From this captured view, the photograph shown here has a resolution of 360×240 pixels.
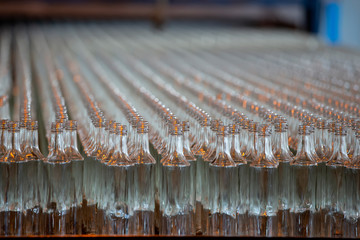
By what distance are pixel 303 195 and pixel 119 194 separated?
24.7 inches

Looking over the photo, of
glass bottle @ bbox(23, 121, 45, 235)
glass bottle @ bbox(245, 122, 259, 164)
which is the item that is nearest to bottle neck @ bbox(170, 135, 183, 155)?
glass bottle @ bbox(245, 122, 259, 164)

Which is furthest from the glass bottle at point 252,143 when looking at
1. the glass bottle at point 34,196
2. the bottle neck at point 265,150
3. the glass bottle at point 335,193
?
the glass bottle at point 34,196

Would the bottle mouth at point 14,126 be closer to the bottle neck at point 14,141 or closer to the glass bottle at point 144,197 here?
the bottle neck at point 14,141

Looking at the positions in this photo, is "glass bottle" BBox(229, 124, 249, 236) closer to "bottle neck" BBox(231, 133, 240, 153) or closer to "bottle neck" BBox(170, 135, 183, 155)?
"bottle neck" BBox(231, 133, 240, 153)

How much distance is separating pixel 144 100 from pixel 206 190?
4.28 ft

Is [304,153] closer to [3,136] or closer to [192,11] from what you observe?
[3,136]

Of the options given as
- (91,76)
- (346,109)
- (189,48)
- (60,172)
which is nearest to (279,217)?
(60,172)

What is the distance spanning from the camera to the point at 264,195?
196 cm

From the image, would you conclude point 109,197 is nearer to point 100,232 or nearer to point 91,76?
point 100,232

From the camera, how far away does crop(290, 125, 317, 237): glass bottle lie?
1.98m

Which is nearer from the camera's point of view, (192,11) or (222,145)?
(222,145)

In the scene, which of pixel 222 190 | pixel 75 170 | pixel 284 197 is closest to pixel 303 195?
pixel 284 197

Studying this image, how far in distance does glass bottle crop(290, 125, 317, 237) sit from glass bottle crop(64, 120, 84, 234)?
2.41 feet

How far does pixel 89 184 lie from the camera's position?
6.65 ft
